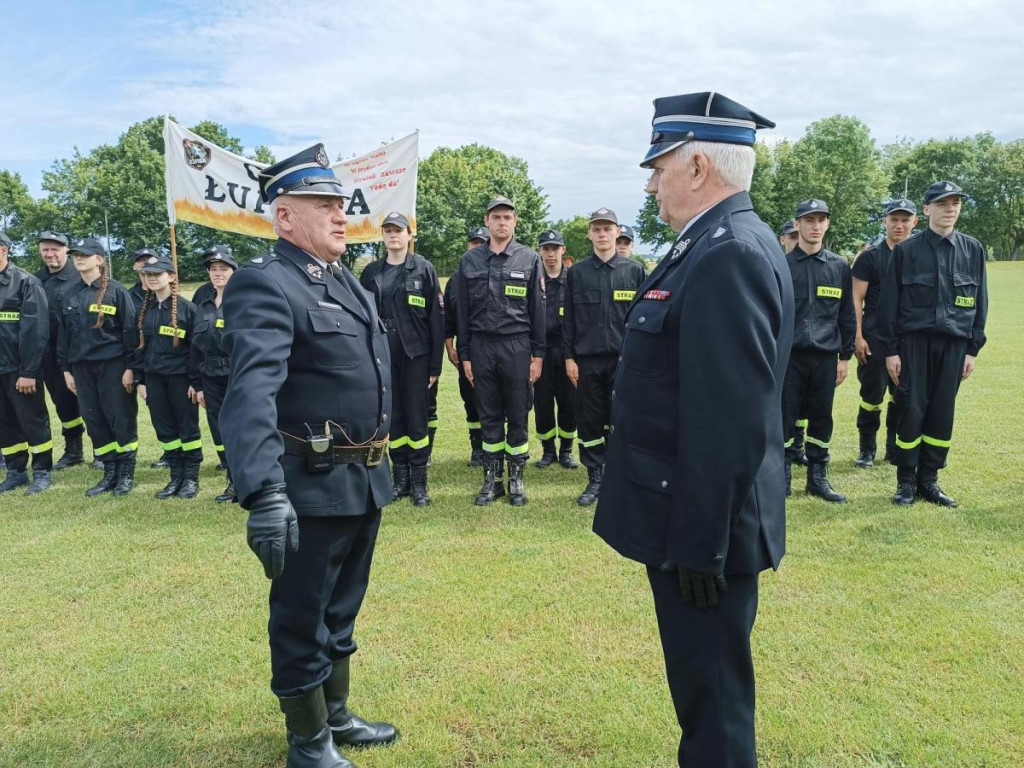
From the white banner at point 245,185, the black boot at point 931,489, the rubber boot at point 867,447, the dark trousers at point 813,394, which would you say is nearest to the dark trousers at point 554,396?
the white banner at point 245,185

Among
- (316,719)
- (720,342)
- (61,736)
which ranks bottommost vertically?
(61,736)

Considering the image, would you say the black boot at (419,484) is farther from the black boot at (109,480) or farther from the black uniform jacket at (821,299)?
the black uniform jacket at (821,299)

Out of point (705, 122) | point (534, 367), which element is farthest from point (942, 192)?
point (705, 122)

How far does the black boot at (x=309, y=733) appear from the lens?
258cm

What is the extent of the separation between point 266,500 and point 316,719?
1.03m

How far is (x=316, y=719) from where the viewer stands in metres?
2.61

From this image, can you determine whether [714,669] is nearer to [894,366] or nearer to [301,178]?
[301,178]

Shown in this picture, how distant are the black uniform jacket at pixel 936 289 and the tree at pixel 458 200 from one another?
133ft

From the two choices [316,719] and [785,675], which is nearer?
[316,719]

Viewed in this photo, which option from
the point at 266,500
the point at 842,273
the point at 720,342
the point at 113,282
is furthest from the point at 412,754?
the point at 113,282

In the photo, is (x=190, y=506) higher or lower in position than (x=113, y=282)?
lower

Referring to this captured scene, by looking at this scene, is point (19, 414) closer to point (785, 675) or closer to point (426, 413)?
point (426, 413)

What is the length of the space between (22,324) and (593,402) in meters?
5.66

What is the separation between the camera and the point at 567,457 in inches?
297
